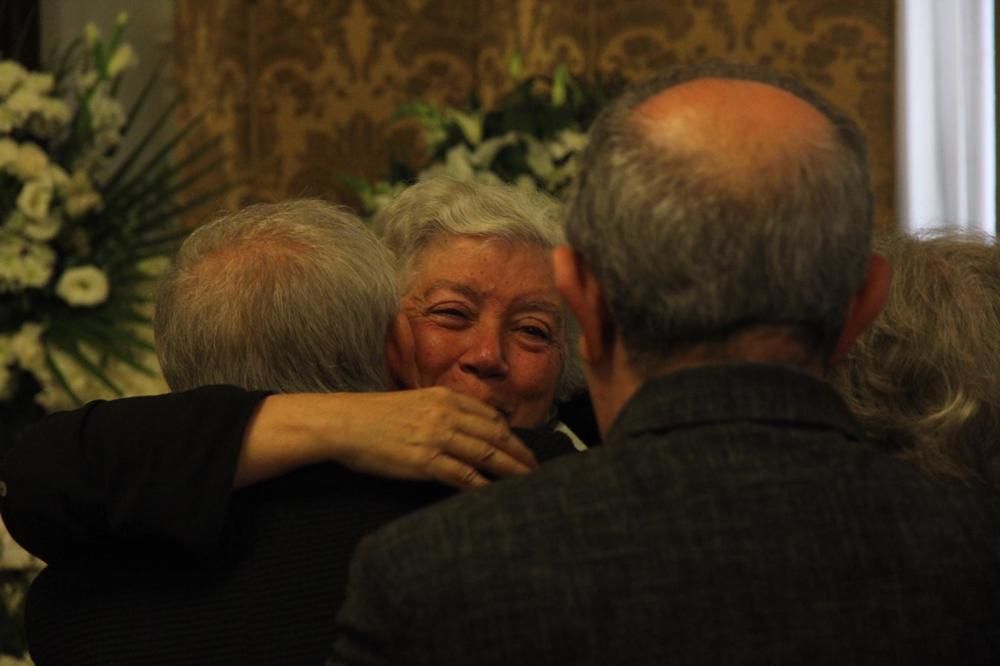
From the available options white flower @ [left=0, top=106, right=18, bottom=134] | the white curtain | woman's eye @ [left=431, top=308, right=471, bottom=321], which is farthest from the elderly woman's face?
the white curtain

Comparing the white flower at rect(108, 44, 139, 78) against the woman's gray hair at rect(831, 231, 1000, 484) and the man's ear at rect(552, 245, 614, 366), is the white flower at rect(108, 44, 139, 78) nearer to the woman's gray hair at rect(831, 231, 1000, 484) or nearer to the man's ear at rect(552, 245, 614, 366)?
the woman's gray hair at rect(831, 231, 1000, 484)

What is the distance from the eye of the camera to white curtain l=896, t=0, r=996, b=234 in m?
4.20

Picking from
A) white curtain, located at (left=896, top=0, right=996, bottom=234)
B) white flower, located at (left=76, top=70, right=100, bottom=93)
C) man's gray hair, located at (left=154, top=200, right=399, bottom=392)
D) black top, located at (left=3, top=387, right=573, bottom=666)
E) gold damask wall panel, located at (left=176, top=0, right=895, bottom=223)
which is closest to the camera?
black top, located at (left=3, top=387, right=573, bottom=666)

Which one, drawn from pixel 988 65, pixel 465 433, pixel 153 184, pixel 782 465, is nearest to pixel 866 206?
pixel 782 465

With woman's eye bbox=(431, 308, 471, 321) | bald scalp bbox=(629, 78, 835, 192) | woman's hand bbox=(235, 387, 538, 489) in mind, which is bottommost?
woman's eye bbox=(431, 308, 471, 321)

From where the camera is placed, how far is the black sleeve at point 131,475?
1.50 meters

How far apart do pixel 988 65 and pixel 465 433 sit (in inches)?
121

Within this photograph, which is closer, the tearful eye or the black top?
the black top

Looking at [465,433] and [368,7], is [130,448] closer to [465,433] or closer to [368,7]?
[465,433]

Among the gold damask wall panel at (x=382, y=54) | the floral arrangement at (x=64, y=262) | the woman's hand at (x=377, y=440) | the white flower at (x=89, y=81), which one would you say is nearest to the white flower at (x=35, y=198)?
the floral arrangement at (x=64, y=262)

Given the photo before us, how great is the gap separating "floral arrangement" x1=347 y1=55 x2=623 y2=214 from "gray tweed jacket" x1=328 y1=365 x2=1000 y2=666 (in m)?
2.49

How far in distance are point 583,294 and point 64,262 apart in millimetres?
2486

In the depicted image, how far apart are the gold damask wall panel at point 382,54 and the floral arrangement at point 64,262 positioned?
52.8 inches

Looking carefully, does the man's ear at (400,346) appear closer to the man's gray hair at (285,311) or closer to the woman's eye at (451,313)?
the man's gray hair at (285,311)
